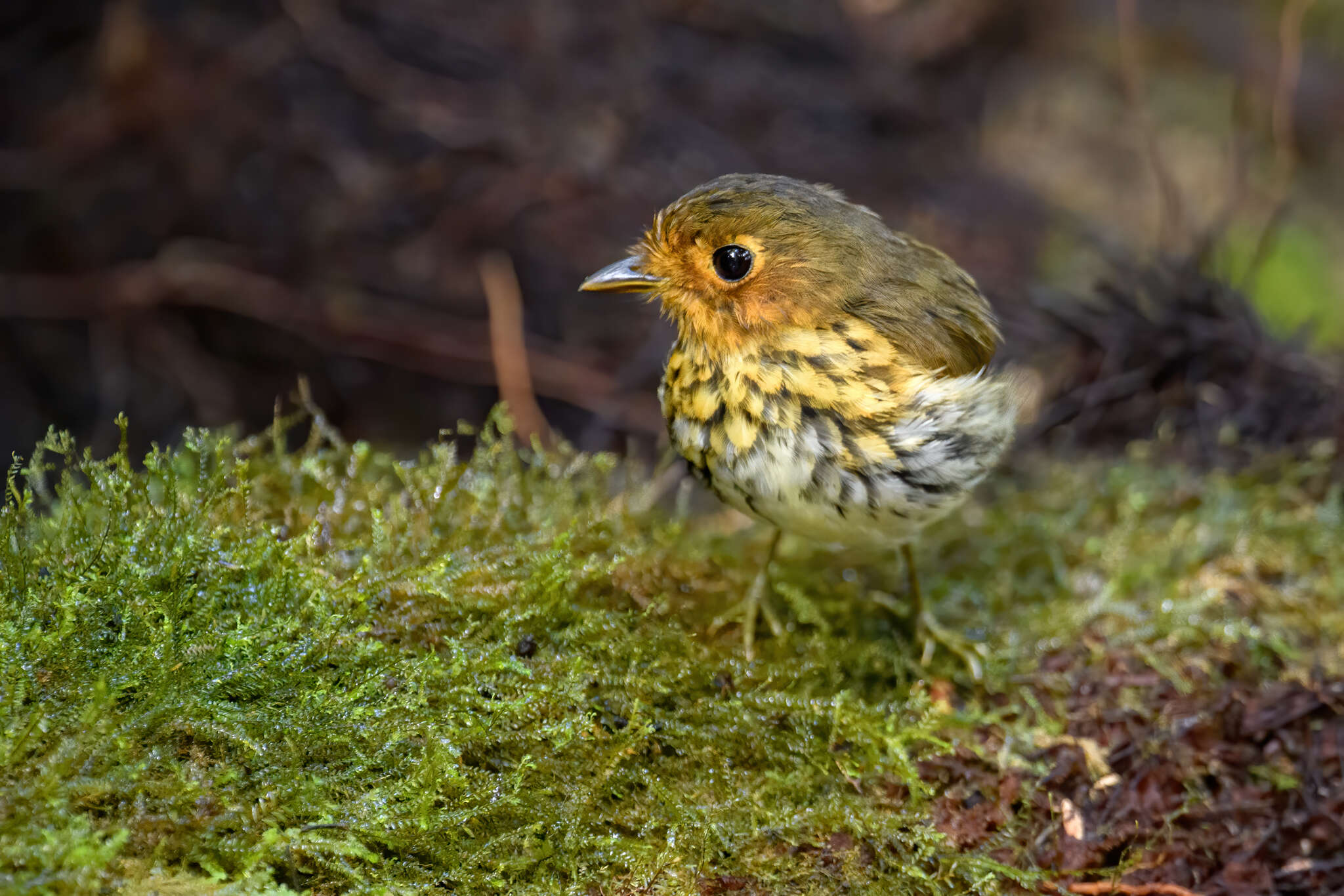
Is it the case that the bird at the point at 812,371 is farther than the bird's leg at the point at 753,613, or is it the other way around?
the bird's leg at the point at 753,613

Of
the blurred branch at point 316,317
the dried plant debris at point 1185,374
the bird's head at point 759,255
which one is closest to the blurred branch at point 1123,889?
the bird's head at point 759,255

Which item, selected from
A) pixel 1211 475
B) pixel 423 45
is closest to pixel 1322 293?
pixel 1211 475

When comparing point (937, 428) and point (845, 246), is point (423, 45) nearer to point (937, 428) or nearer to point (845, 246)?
point (845, 246)

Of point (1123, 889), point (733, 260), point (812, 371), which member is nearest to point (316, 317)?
point (733, 260)

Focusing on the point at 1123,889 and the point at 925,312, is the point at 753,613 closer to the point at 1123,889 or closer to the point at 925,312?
the point at 925,312

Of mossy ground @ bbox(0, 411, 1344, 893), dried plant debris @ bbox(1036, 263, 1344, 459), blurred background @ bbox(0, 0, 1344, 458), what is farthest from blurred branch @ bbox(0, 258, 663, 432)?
mossy ground @ bbox(0, 411, 1344, 893)

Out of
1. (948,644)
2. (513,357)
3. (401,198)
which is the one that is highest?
(401,198)

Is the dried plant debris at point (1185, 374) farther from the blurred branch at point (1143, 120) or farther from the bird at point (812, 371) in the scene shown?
the bird at point (812, 371)
